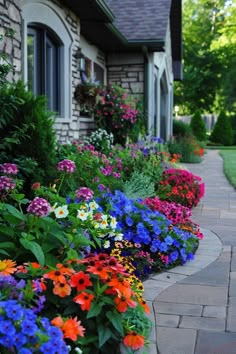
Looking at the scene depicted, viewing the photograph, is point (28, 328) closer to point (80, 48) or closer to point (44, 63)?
point (44, 63)

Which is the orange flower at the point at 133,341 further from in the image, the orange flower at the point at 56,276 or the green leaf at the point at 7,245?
the green leaf at the point at 7,245

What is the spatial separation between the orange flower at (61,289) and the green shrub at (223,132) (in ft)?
86.5

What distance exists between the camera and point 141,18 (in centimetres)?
1298

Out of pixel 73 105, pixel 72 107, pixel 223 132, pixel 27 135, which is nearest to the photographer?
pixel 27 135

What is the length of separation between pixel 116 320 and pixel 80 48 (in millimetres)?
7349

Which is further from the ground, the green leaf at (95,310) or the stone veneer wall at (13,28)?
the stone veneer wall at (13,28)

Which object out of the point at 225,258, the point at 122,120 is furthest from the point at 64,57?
the point at 225,258

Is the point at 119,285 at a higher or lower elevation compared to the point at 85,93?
lower

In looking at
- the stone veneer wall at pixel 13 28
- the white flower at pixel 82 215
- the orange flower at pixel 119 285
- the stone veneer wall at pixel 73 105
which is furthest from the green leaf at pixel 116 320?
the stone veneer wall at pixel 73 105

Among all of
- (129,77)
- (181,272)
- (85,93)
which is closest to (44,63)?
(85,93)

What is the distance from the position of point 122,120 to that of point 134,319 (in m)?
8.00

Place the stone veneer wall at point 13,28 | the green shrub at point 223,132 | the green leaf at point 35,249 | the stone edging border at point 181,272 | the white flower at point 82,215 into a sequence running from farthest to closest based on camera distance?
the green shrub at point 223,132 → the stone veneer wall at point 13,28 → the stone edging border at point 181,272 → the white flower at point 82,215 → the green leaf at point 35,249

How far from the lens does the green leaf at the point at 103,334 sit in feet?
7.47

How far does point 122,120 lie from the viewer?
10445 millimetres
